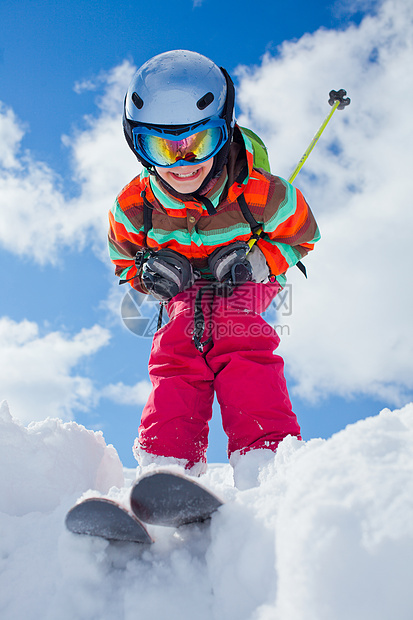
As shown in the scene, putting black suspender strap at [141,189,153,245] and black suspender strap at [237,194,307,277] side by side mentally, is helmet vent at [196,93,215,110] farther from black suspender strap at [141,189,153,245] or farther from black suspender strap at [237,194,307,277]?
black suspender strap at [141,189,153,245]

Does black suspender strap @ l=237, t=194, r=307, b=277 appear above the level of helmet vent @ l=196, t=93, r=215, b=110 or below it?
below

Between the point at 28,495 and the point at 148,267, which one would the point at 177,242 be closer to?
the point at 148,267

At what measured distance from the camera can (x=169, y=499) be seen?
57.2 inches

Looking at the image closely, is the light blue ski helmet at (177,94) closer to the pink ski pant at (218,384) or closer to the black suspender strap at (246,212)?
the black suspender strap at (246,212)

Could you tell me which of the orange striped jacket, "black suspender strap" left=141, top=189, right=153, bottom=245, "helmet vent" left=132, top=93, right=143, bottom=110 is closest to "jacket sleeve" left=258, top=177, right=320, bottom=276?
the orange striped jacket

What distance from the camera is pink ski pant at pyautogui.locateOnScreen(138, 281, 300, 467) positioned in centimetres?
276

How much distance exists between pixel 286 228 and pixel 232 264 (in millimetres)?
553

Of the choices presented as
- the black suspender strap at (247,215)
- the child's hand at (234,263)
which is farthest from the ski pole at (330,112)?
the child's hand at (234,263)

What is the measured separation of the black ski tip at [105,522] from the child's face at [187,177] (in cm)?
224

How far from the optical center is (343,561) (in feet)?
3.50

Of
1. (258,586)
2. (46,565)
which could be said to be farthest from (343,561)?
(46,565)

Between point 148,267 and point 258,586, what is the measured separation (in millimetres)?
2401

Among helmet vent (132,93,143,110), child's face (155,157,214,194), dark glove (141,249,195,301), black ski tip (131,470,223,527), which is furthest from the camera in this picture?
dark glove (141,249,195,301)

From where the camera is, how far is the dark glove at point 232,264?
311 cm
